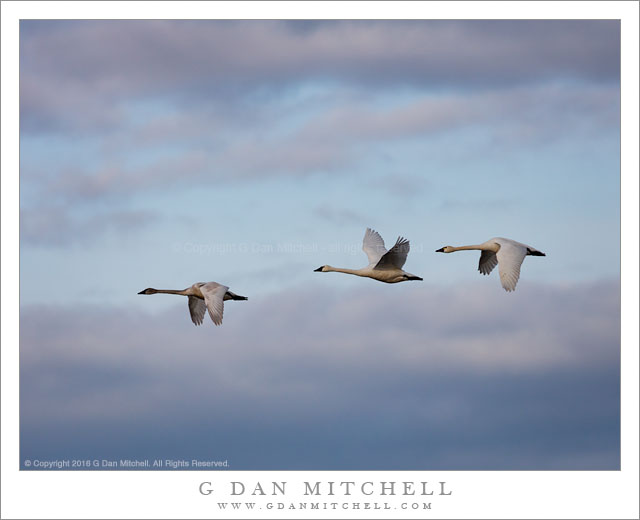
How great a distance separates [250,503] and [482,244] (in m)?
10.5

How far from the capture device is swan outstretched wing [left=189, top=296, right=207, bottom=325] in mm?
48781

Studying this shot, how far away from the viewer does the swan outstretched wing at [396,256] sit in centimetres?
4641

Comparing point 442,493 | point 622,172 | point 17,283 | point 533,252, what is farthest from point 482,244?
point 17,283

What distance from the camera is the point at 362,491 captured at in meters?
45.6

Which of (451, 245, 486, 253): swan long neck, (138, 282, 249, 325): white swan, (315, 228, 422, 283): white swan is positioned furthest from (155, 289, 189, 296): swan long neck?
(451, 245, 486, 253): swan long neck

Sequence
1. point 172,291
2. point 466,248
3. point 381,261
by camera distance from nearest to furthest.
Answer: point 381,261, point 172,291, point 466,248

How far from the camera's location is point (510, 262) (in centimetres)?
4569

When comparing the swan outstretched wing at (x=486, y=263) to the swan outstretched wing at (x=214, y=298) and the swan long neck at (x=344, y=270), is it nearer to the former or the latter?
the swan long neck at (x=344, y=270)

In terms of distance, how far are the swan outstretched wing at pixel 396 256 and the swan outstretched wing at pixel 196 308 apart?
5.50 metres

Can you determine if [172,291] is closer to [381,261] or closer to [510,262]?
[381,261]

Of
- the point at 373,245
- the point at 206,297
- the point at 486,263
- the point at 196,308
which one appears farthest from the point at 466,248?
the point at 206,297

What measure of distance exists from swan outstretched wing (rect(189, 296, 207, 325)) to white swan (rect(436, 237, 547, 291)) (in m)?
7.73

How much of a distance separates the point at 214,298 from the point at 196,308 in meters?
3.98

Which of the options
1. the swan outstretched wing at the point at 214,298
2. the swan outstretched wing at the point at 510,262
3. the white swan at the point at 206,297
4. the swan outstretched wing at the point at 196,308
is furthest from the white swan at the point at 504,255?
the swan outstretched wing at the point at 214,298
